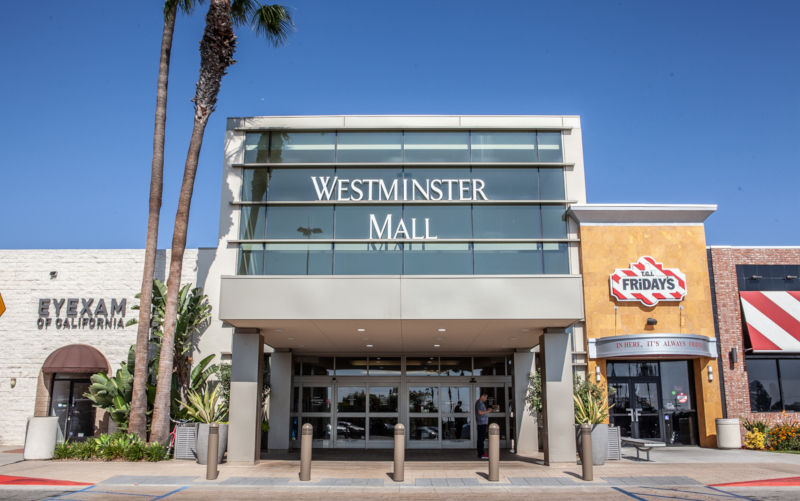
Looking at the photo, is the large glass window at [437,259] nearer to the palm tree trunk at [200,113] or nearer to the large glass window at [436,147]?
the large glass window at [436,147]

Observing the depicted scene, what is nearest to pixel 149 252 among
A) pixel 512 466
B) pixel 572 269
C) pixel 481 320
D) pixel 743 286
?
pixel 481 320

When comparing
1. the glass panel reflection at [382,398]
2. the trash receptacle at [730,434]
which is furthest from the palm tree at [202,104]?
the trash receptacle at [730,434]

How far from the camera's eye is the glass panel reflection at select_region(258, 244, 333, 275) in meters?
19.6

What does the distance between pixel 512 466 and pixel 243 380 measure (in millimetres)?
6569

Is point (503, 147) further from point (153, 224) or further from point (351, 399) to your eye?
point (153, 224)

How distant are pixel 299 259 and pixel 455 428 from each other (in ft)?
23.7

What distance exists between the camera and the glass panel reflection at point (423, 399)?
767 inches

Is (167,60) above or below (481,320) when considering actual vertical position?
Result: above

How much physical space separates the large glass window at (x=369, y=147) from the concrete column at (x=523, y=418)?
8129 millimetres

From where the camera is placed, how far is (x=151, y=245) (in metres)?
17.2

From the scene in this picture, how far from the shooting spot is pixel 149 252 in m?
17.2

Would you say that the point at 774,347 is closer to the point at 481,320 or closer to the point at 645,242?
the point at 645,242

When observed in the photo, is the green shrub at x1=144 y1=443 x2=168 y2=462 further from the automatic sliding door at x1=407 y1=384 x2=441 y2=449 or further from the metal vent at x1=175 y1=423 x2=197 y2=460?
the automatic sliding door at x1=407 y1=384 x2=441 y2=449

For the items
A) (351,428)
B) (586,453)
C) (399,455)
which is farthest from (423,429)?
(586,453)
